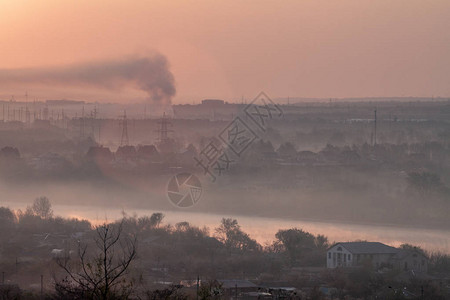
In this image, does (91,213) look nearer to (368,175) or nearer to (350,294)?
(368,175)

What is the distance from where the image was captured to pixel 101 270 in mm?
7707

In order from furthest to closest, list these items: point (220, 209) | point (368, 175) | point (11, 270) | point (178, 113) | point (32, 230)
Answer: point (178, 113) → point (368, 175) → point (220, 209) → point (32, 230) → point (11, 270)

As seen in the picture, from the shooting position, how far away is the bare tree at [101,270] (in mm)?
7412

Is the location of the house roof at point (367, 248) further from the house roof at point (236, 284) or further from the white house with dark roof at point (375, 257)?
the house roof at point (236, 284)

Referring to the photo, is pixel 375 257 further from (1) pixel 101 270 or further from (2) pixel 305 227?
(1) pixel 101 270

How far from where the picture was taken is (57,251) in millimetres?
15820

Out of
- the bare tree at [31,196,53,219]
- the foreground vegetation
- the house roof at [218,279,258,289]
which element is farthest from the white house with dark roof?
the bare tree at [31,196,53,219]

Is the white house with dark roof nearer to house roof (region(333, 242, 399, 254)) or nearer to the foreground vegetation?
house roof (region(333, 242, 399, 254))

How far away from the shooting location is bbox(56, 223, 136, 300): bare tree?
7412mm

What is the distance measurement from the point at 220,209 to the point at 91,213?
3.48 m

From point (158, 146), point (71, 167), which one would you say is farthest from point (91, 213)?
point (158, 146)

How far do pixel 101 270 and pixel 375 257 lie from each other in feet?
25.8

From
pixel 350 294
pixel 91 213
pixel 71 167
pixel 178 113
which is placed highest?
pixel 178 113

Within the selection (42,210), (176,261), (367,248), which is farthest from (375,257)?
(42,210)
